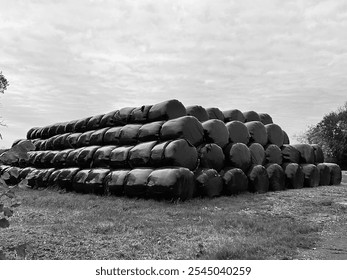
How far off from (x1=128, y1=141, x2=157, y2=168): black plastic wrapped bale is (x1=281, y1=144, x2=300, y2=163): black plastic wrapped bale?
714cm

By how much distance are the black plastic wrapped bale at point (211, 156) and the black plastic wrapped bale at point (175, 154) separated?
0.44 meters

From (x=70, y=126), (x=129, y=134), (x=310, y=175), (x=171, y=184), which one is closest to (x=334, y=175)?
(x=310, y=175)

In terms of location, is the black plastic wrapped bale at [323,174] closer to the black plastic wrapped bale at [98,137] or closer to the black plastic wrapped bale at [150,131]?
the black plastic wrapped bale at [150,131]

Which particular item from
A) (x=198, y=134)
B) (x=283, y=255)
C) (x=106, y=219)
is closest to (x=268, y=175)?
(x=198, y=134)

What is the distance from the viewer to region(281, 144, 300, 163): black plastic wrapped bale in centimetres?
1578

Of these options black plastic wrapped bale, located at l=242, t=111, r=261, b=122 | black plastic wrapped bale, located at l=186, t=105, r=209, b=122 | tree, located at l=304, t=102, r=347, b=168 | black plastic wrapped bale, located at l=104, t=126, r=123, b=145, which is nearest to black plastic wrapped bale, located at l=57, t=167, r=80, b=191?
black plastic wrapped bale, located at l=104, t=126, r=123, b=145

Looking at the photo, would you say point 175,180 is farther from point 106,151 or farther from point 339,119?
point 339,119

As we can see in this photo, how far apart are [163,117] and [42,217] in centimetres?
566

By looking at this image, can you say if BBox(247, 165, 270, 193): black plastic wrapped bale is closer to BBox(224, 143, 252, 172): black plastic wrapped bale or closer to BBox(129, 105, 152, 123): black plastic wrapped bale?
BBox(224, 143, 252, 172): black plastic wrapped bale

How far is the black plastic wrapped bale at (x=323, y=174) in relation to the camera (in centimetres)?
1673

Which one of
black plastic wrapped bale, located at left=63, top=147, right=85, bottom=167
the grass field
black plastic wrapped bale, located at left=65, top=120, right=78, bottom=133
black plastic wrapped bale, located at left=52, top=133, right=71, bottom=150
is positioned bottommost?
the grass field

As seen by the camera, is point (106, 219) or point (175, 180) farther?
point (175, 180)

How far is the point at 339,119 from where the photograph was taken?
4488cm

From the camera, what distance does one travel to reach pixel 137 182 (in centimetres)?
1059
